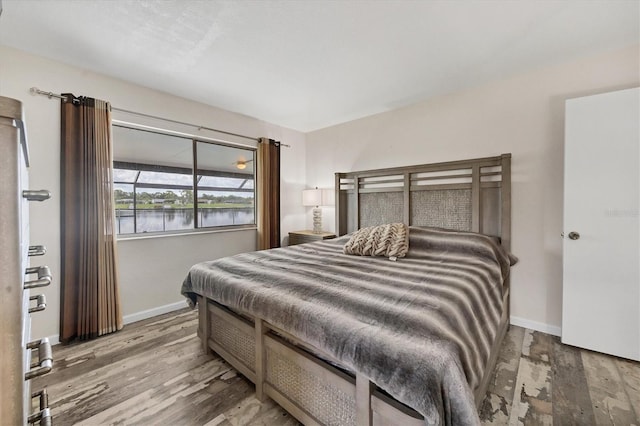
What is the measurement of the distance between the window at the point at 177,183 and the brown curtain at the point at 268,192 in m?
0.20

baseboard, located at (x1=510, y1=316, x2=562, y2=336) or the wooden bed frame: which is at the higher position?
the wooden bed frame

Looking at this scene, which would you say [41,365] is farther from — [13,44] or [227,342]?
[13,44]

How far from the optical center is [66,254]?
7.61ft

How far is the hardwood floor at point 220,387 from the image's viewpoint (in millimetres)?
1486

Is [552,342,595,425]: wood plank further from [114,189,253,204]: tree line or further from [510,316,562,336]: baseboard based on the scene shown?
[114,189,253,204]: tree line

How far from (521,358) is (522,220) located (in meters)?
1.20

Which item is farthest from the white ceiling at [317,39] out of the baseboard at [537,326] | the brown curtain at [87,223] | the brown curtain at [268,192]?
the baseboard at [537,326]

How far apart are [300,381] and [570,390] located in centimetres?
171

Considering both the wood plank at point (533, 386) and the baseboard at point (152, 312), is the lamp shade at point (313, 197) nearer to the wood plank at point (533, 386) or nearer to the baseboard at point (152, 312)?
the baseboard at point (152, 312)

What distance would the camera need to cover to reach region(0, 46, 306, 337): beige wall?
87.3 inches

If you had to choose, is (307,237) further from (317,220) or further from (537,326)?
(537,326)

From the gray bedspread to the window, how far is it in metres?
1.28

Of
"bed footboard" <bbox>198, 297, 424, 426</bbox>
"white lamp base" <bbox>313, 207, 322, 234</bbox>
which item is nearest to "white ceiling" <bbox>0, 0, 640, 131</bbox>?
"white lamp base" <bbox>313, 207, 322, 234</bbox>

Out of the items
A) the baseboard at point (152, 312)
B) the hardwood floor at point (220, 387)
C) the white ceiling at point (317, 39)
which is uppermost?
the white ceiling at point (317, 39)
